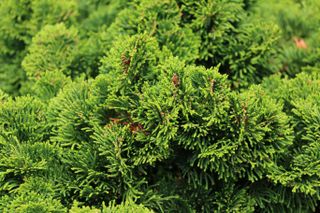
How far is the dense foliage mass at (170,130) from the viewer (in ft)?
6.47

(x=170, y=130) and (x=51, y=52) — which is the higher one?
(x=170, y=130)

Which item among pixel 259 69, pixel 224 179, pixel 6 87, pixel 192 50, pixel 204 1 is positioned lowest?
pixel 6 87

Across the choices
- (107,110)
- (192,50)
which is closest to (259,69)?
(192,50)

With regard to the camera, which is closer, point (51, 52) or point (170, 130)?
point (170, 130)

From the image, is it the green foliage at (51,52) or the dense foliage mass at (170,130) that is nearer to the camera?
the dense foliage mass at (170,130)

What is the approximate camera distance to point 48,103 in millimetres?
2367

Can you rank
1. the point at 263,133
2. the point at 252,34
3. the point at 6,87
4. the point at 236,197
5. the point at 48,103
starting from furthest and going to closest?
1. the point at 6,87
2. the point at 252,34
3. the point at 48,103
4. the point at 236,197
5. the point at 263,133

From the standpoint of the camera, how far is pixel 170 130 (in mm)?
1946

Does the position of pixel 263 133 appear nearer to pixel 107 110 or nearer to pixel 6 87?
pixel 107 110

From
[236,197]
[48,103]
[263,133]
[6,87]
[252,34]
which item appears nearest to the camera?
[263,133]

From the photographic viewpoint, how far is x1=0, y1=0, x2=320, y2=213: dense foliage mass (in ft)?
6.47

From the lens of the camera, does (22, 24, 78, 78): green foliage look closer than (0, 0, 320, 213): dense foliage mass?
No

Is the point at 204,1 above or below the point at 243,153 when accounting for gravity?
above

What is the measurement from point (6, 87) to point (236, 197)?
1.75 metres
